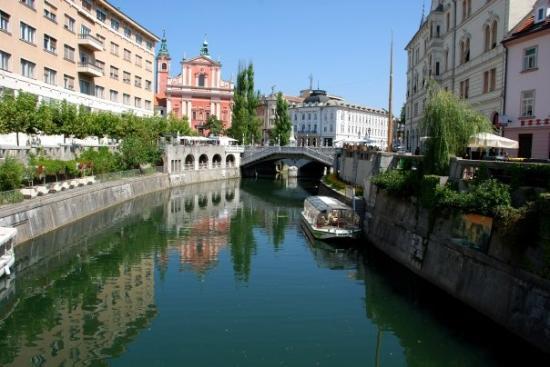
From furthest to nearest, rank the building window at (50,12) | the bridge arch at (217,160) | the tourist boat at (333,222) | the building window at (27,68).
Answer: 1. the bridge arch at (217,160)
2. the building window at (50,12)
3. the building window at (27,68)
4. the tourist boat at (333,222)

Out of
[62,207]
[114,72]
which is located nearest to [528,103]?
[62,207]

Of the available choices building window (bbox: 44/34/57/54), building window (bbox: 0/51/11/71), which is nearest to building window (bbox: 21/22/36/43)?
building window (bbox: 44/34/57/54)

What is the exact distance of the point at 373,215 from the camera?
116ft

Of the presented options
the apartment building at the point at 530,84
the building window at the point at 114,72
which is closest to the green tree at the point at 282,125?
the building window at the point at 114,72

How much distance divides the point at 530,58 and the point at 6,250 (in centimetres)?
3252

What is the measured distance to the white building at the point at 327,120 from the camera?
139000mm

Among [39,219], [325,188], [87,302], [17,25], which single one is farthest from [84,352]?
[325,188]

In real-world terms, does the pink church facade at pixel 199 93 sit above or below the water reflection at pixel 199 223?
above

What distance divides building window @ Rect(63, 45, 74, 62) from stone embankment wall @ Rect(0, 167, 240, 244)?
597 inches

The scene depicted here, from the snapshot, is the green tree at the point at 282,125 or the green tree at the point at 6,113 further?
the green tree at the point at 282,125

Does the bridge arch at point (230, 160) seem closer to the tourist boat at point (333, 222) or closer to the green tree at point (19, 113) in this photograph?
the green tree at point (19, 113)

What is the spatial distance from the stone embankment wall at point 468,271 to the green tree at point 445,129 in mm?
2754

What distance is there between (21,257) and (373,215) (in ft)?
70.7

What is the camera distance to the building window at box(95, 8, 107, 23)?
2586 inches
